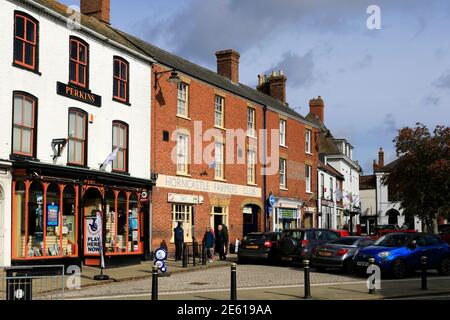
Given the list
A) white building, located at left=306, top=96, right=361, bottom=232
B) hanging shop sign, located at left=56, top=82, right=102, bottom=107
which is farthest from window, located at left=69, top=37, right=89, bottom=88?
white building, located at left=306, top=96, right=361, bottom=232

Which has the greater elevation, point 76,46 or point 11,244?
point 76,46

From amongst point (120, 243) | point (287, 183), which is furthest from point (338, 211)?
point (120, 243)

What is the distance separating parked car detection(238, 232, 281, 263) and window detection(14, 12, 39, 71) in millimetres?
11457

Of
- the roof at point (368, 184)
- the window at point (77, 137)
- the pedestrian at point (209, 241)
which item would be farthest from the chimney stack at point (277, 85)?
the roof at point (368, 184)

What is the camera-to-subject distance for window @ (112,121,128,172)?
2450cm

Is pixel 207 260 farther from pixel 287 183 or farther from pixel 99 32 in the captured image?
pixel 287 183

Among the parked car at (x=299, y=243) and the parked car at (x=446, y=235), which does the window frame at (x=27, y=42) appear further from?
the parked car at (x=446, y=235)

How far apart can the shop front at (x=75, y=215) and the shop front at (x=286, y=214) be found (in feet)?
41.9

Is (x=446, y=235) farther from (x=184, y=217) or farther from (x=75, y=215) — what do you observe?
(x=75, y=215)

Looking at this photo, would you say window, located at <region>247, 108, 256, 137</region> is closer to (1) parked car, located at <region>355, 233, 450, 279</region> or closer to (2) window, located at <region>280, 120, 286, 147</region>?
(2) window, located at <region>280, 120, 286, 147</region>

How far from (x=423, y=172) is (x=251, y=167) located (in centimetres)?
983

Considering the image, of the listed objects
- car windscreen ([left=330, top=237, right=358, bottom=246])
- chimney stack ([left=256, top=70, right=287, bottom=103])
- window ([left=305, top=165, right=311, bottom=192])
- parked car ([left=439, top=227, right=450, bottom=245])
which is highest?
chimney stack ([left=256, top=70, right=287, bottom=103])
